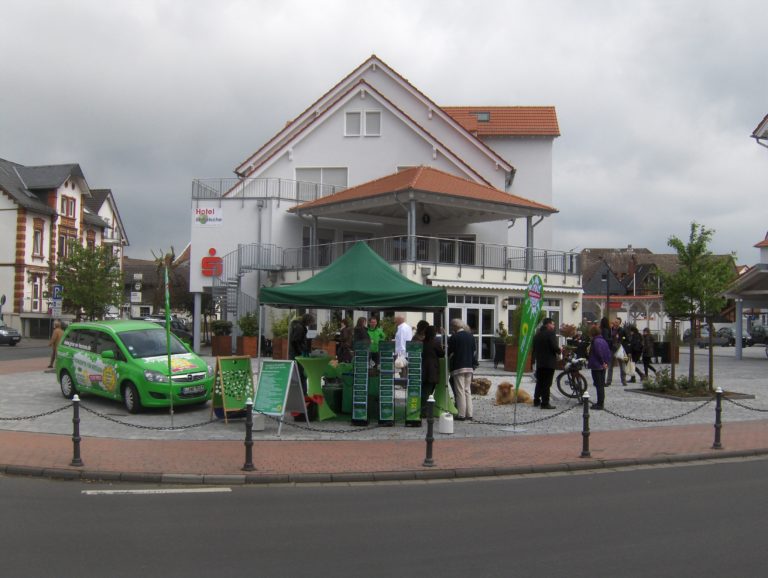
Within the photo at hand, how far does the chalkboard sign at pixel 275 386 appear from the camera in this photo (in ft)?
41.4

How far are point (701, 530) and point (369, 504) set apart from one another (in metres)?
3.24

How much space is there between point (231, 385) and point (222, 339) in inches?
681

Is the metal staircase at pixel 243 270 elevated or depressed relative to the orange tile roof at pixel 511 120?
depressed

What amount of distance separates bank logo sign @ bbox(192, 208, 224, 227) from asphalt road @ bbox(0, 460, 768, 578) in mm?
25917

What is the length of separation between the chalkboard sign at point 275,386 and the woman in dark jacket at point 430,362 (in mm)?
2102

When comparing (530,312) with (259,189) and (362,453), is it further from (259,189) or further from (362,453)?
(259,189)

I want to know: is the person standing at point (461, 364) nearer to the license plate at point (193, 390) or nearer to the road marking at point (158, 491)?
the license plate at point (193, 390)

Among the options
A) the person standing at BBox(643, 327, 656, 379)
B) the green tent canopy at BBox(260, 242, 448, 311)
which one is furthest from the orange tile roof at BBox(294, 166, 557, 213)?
the green tent canopy at BBox(260, 242, 448, 311)

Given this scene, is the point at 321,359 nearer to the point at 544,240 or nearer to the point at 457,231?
the point at 457,231

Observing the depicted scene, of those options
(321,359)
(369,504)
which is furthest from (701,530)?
(321,359)

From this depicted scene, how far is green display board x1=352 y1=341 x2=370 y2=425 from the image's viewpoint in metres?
13.2

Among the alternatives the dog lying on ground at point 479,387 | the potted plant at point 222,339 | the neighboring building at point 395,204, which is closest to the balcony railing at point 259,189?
the neighboring building at point 395,204

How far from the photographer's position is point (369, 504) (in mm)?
8211

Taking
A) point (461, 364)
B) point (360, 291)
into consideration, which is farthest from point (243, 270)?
point (461, 364)
